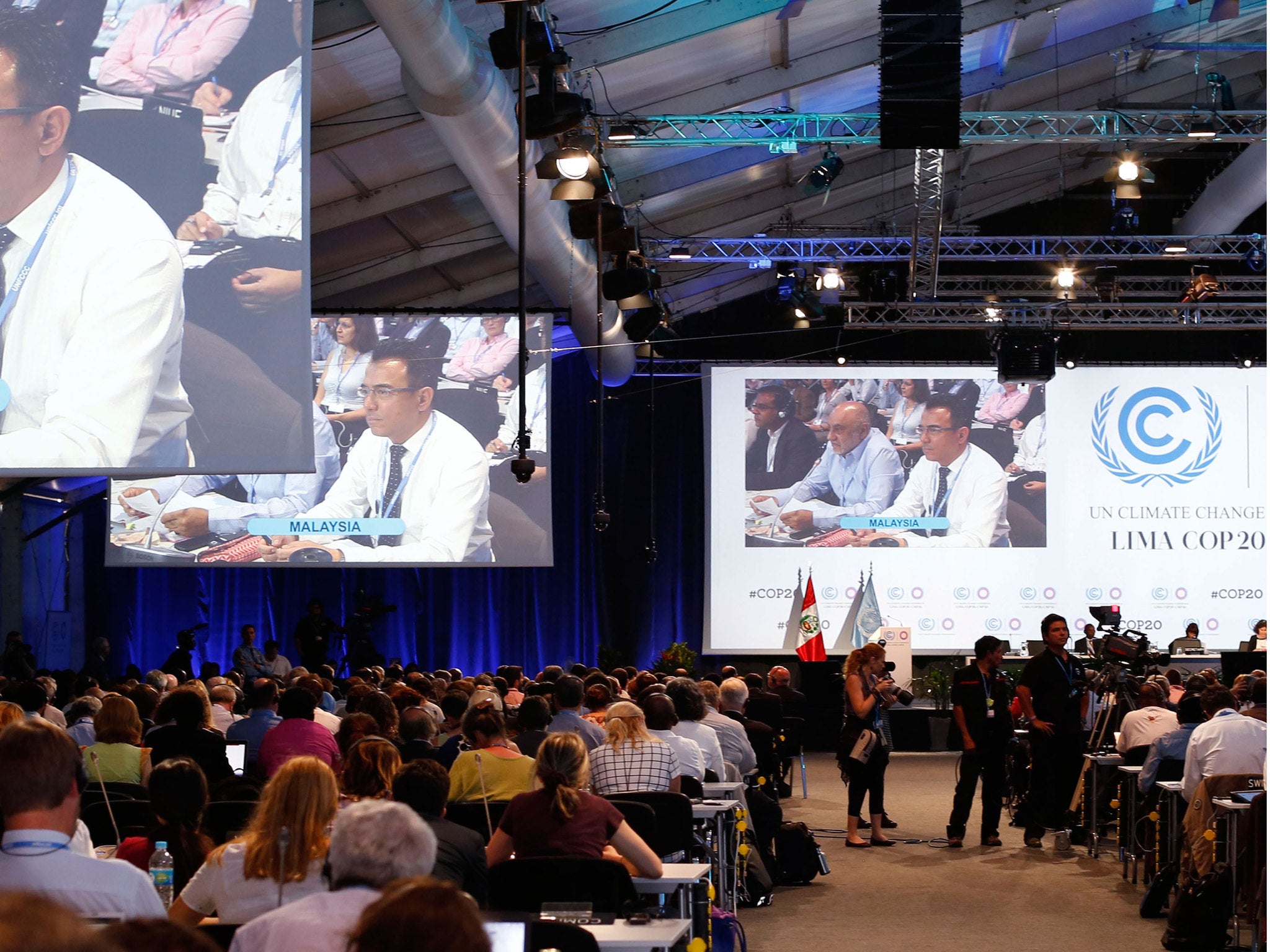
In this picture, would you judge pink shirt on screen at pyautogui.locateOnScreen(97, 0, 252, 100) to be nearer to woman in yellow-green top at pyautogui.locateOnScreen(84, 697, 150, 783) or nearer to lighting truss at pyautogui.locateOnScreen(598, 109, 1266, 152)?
woman in yellow-green top at pyautogui.locateOnScreen(84, 697, 150, 783)

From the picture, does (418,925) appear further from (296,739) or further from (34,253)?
(34,253)

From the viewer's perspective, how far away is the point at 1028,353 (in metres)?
16.1

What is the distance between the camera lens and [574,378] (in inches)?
738

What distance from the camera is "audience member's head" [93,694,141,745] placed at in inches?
243

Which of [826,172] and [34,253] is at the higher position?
[826,172]

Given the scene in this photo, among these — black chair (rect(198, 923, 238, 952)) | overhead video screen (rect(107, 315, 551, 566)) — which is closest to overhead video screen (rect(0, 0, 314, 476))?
black chair (rect(198, 923, 238, 952))

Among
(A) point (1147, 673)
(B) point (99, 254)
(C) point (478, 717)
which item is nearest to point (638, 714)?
(C) point (478, 717)

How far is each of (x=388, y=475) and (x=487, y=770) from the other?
7.89 meters

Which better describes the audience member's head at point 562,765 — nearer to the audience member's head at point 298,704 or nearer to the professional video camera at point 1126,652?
the audience member's head at point 298,704

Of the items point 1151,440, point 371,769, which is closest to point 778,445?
point 1151,440

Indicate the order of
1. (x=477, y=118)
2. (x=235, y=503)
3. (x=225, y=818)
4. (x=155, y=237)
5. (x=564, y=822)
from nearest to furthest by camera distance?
(x=564, y=822) < (x=225, y=818) < (x=155, y=237) < (x=477, y=118) < (x=235, y=503)

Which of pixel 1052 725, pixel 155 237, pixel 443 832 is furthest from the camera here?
pixel 1052 725

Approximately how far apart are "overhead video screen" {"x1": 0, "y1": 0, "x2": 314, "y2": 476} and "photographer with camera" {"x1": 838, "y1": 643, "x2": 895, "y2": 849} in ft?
14.6

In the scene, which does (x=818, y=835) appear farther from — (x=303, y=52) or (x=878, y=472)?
(x=878, y=472)
